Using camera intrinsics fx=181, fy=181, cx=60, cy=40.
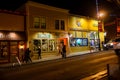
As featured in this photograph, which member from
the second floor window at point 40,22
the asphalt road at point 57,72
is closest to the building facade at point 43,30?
the second floor window at point 40,22

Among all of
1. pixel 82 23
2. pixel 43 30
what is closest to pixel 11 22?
pixel 43 30

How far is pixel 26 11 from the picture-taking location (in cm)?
2522

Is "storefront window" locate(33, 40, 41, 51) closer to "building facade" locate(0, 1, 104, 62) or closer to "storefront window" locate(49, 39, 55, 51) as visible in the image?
"building facade" locate(0, 1, 104, 62)

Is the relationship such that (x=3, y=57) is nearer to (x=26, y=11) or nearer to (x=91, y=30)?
(x=26, y=11)

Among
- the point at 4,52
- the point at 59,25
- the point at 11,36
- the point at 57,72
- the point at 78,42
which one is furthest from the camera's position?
the point at 78,42

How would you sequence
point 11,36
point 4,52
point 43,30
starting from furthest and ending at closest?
point 43,30 → point 11,36 → point 4,52

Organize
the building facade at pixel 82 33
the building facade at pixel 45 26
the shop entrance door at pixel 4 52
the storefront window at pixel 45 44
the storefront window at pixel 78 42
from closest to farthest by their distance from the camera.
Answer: the shop entrance door at pixel 4 52, the building facade at pixel 45 26, the storefront window at pixel 45 44, the storefront window at pixel 78 42, the building facade at pixel 82 33

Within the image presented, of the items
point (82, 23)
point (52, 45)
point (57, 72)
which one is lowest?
point (57, 72)

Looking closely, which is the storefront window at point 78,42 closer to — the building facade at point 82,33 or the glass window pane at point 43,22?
the building facade at point 82,33

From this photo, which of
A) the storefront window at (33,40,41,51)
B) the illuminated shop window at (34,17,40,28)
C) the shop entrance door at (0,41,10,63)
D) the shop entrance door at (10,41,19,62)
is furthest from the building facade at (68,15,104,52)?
the shop entrance door at (0,41,10,63)

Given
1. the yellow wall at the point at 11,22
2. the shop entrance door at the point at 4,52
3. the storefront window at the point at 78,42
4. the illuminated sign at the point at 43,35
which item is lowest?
the shop entrance door at the point at 4,52

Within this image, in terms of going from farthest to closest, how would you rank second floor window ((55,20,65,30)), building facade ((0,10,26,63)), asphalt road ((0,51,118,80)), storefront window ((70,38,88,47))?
storefront window ((70,38,88,47)) → second floor window ((55,20,65,30)) → building facade ((0,10,26,63)) → asphalt road ((0,51,118,80))

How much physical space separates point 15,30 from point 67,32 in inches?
384

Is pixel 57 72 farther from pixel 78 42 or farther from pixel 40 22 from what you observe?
pixel 78 42
